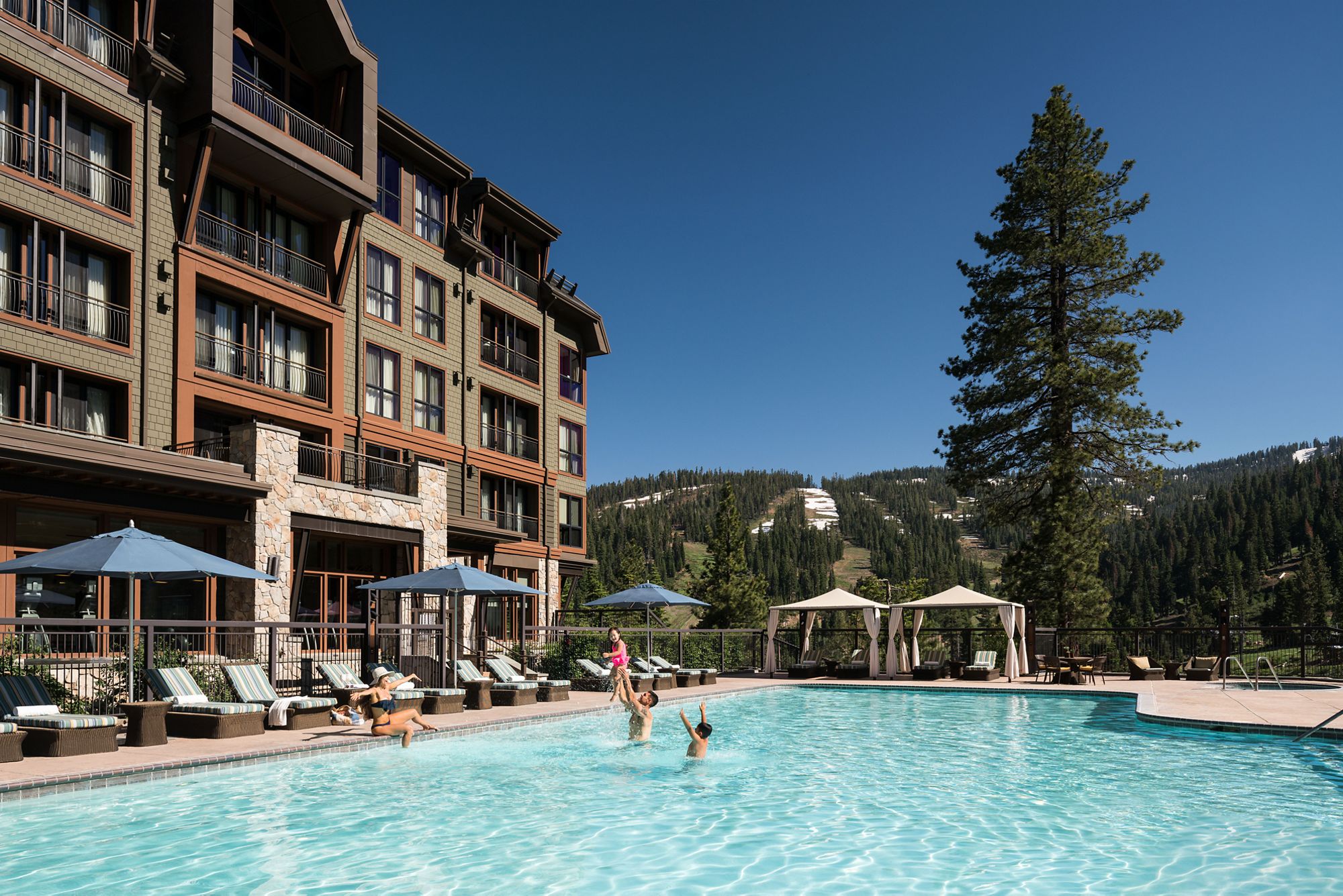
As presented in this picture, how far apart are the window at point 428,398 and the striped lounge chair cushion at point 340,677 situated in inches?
533

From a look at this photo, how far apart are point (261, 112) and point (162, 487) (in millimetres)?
9694

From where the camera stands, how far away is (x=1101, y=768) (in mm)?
12508

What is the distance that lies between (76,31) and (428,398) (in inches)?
514

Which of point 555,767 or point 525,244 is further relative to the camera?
point 525,244

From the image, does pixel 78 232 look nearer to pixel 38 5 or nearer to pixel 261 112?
pixel 38 5

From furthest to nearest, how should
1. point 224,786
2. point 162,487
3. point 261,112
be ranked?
point 261,112
point 162,487
point 224,786

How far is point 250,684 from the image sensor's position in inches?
556

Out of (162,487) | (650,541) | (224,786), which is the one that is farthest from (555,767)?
(650,541)

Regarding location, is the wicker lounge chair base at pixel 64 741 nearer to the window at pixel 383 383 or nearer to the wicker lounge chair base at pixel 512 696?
the wicker lounge chair base at pixel 512 696

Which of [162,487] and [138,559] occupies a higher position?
[162,487]

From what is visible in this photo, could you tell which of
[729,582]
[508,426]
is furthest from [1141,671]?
[729,582]

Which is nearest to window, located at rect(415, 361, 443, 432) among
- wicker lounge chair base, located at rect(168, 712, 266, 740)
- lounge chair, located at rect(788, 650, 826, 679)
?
lounge chair, located at rect(788, 650, 826, 679)

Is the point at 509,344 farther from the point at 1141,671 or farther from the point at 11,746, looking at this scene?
the point at 11,746

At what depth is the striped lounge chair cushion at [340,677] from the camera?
1562 cm
